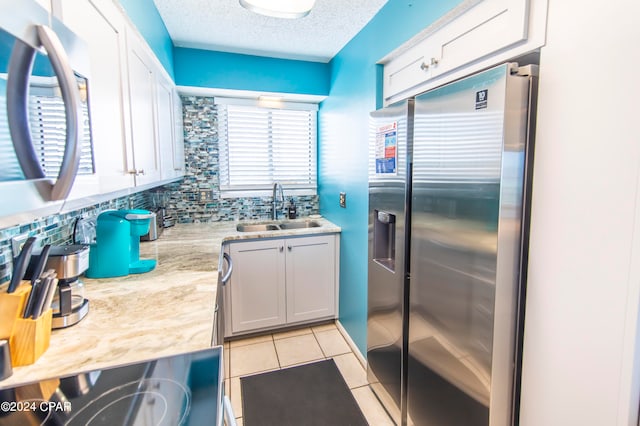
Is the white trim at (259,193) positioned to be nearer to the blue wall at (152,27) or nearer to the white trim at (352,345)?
the blue wall at (152,27)

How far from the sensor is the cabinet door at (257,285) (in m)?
2.58

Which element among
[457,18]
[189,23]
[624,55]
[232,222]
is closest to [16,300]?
[624,55]

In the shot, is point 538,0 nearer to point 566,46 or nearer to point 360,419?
point 566,46

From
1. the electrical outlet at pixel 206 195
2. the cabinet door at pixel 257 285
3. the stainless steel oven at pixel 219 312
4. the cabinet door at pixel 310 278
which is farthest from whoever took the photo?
the electrical outlet at pixel 206 195

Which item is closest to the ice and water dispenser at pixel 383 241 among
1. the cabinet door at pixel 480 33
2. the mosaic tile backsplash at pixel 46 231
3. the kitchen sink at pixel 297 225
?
→ the cabinet door at pixel 480 33

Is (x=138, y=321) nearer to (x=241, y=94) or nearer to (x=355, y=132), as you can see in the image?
(x=355, y=132)

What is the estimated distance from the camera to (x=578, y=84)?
923mm

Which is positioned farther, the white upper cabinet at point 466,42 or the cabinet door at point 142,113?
the cabinet door at point 142,113

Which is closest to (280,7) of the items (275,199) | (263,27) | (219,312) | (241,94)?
(263,27)

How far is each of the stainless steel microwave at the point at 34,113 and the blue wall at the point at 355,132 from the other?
4.97ft

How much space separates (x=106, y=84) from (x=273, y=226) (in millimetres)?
2071

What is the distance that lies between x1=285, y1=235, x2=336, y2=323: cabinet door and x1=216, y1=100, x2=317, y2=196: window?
809mm

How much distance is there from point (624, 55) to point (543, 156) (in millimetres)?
Answer: 314

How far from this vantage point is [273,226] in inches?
122
